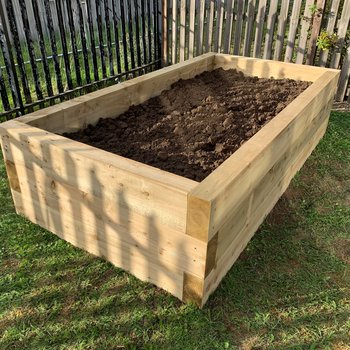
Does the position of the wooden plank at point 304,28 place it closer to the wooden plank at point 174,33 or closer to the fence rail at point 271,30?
the fence rail at point 271,30

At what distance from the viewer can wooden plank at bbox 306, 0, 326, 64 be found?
179 inches

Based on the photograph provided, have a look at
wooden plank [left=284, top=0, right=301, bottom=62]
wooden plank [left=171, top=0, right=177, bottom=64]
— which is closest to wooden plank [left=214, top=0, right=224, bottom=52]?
wooden plank [left=171, top=0, right=177, bottom=64]

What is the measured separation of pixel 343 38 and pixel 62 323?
4514 mm

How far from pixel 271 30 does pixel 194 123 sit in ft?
9.05

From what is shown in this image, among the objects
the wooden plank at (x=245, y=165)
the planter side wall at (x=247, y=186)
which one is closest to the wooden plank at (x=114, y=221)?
the planter side wall at (x=247, y=186)

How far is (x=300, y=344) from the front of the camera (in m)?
1.83

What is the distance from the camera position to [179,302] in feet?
6.62

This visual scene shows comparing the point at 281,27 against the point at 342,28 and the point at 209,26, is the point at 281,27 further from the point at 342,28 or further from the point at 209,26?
the point at 209,26

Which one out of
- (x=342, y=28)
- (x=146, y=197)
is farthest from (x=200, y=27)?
(x=146, y=197)

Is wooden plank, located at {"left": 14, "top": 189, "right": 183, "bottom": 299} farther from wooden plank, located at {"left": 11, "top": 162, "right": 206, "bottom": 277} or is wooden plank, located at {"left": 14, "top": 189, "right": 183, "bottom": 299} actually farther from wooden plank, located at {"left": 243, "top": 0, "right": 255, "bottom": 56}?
wooden plank, located at {"left": 243, "top": 0, "right": 255, "bottom": 56}

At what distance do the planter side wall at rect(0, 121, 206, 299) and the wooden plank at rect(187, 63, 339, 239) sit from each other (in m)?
0.11

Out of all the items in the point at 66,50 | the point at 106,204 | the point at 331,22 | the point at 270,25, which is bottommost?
the point at 106,204

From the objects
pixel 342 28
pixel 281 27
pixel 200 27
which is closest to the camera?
pixel 342 28

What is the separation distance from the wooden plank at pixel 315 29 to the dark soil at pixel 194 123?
1.18 m
